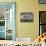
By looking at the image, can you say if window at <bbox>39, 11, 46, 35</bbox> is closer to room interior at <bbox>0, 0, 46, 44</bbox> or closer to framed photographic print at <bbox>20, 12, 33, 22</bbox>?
room interior at <bbox>0, 0, 46, 44</bbox>

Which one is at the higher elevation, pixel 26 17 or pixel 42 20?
pixel 26 17

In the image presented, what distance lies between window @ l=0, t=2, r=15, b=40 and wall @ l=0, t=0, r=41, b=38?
0.19 meters

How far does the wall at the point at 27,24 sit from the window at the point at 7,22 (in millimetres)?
191

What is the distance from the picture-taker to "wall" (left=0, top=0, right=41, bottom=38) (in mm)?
5137

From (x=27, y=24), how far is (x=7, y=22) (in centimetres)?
74

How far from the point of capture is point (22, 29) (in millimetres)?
5230

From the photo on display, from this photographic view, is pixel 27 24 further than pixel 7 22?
No

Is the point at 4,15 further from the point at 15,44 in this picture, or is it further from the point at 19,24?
the point at 15,44

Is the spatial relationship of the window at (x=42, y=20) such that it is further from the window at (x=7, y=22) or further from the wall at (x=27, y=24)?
the window at (x=7, y=22)

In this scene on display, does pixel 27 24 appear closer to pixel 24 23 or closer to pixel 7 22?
pixel 24 23

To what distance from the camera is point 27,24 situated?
5211 millimetres

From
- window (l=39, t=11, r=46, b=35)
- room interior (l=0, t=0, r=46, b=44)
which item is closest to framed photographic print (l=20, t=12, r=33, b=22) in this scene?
room interior (l=0, t=0, r=46, b=44)

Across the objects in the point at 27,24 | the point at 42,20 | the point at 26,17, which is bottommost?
the point at 27,24

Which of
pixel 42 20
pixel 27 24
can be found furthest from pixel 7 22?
pixel 42 20
